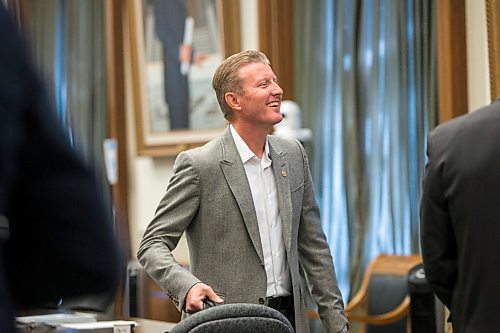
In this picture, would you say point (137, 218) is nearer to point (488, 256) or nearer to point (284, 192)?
point (284, 192)

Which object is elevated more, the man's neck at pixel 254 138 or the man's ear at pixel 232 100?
the man's ear at pixel 232 100

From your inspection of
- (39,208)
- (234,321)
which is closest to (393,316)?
(234,321)

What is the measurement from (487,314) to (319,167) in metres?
4.61

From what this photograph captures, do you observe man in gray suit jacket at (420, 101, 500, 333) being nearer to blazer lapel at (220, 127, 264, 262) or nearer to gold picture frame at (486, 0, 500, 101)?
blazer lapel at (220, 127, 264, 262)

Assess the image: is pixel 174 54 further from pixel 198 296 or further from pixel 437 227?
pixel 437 227

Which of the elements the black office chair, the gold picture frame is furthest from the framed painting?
the black office chair

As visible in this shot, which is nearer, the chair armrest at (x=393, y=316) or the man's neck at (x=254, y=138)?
the man's neck at (x=254, y=138)

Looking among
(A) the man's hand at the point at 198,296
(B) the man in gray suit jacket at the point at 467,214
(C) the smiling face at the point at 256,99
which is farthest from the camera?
(C) the smiling face at the point at 256,99

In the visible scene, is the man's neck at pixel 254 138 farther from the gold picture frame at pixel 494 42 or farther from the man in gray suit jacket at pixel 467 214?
the gold picture frame at pixel 494 42

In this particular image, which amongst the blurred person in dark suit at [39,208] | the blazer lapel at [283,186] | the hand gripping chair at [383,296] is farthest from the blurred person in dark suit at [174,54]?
the blurred person in dark suit at [39,208]

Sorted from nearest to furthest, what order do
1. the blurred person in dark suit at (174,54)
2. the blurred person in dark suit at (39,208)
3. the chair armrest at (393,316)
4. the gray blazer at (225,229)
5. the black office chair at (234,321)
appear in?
the blurred person in dark suit at (39,208)
the black office chair at (234,321)
the gray blazer at (225,229)
the chair armrest at (393,316)
the blurred person in dark suit at (174,54)

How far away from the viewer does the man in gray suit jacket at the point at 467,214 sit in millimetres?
2703

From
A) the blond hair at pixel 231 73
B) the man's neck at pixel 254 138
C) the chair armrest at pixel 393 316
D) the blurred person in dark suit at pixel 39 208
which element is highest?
the blond hair at pixel 231 73

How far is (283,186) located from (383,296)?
2.75 meters
